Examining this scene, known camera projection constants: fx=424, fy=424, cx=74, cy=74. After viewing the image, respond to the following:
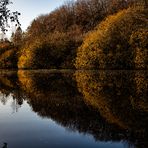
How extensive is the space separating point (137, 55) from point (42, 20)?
266ft

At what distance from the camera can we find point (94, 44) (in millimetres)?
68812

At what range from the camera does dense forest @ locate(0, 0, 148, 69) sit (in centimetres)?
6341

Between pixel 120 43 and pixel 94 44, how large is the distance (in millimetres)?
5385

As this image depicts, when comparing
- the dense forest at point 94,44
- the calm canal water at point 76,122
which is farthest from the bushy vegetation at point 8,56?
the calm canal water at point 76,122

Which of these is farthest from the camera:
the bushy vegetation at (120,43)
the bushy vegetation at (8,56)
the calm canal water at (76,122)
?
the bushy vegetation at (8,56)

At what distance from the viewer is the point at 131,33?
64.0 metres

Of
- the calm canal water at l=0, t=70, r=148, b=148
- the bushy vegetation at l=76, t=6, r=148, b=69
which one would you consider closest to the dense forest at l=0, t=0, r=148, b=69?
the bushy vegetation at l=76, t=6, r=148, b=69

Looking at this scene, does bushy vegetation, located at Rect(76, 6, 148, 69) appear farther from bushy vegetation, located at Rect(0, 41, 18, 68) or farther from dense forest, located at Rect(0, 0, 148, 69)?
bushy vegetation, located at Rect(0, 41, 18, 68)

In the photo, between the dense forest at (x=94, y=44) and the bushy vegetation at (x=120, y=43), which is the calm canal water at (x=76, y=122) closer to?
the dense forest at (x=94, y=44)

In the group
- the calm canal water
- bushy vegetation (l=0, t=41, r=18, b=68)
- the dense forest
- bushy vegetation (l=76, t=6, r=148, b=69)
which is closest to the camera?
the calm canal water

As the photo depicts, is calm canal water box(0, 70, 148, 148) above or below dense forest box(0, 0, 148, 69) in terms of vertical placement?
below

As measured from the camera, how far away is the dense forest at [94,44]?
63406 millimetres

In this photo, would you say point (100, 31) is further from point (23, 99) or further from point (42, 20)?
point (42, 20)


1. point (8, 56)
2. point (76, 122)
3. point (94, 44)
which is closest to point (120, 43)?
point (94, 44)
